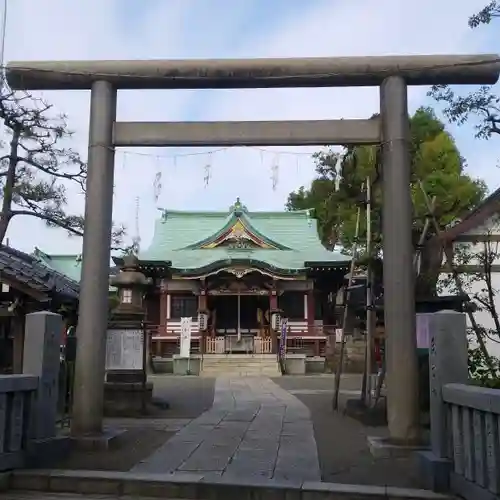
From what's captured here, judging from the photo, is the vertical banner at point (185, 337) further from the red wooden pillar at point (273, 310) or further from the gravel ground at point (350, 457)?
the gravel ground at point (350, 457)

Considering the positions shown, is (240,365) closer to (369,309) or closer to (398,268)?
(369,309)

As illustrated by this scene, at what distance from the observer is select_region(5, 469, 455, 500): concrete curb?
18.0 feet

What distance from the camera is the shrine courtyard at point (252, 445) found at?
20.6 feet

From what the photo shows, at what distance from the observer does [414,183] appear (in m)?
18.8

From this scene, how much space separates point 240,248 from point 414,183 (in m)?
13.5

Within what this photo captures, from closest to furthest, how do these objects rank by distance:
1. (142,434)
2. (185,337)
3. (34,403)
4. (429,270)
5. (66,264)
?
(34,403)
(142,434)
(429,270)
(185,337)
(66,264)

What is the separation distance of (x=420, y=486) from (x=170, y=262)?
23.4 meters

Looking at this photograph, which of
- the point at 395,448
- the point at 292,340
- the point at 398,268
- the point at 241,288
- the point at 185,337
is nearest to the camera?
the point at 395,448

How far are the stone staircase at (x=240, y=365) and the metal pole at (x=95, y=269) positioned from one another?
1643 centimetres

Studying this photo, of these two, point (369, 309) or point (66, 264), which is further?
point (66, 264)

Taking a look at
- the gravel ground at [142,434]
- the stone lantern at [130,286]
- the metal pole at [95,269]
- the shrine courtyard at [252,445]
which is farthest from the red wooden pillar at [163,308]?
the metal pole at [95,269]

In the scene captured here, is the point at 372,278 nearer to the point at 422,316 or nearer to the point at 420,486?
the point at 422,316

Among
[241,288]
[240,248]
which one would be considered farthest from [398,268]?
[240,248]

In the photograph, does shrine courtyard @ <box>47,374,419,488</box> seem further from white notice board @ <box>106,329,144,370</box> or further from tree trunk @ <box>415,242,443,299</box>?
tree trunk @ <box>415,242,443,299</box>
